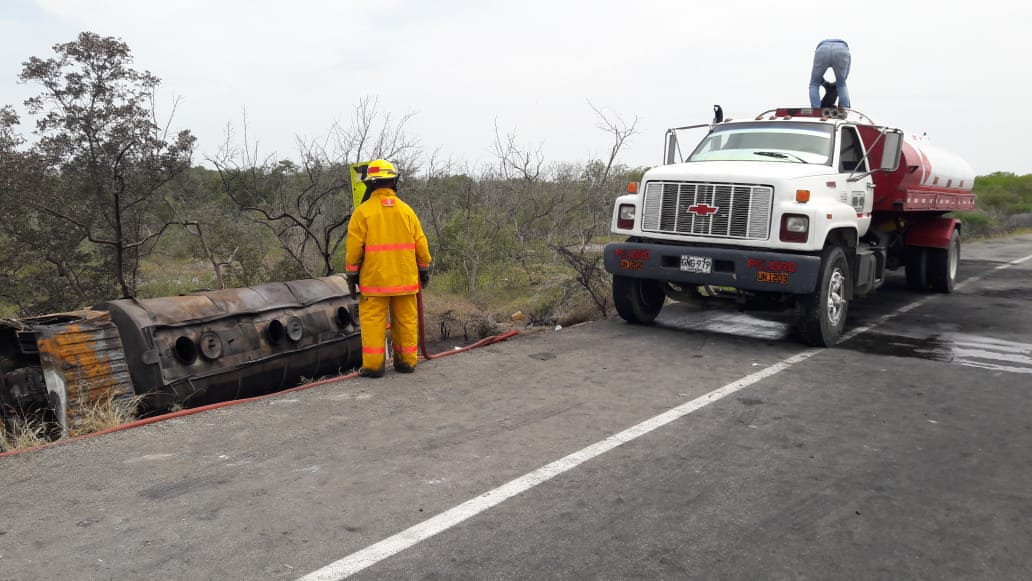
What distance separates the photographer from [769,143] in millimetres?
8852

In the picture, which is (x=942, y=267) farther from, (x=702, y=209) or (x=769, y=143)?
(x=702, y=209)

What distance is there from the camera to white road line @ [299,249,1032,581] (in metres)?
3.26

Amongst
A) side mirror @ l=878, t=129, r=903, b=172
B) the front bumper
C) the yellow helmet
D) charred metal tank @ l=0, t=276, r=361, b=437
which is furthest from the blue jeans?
charred metal tank @ l=0, t=276, r=361, b=437

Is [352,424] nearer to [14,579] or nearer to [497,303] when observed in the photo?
[14,579]

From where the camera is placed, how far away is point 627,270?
8.42 metres

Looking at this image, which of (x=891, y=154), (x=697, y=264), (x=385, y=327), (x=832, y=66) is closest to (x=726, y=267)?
(x=697, y=264)

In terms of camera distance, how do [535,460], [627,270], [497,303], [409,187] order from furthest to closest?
[409,187] → [497,303] → [627,270] → [535,460]

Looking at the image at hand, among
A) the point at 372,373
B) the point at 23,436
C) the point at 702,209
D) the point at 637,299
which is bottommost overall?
the point at 23,436

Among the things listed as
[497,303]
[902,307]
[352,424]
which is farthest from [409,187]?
[352,424]

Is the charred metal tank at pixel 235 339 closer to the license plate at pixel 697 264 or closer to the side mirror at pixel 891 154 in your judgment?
the license plate at pixel 697 264

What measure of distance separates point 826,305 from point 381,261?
4.41m

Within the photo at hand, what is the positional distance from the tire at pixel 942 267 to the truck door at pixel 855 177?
349 cm

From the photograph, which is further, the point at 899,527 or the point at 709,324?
the point at 709,324

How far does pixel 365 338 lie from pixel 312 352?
1579 millimetres
